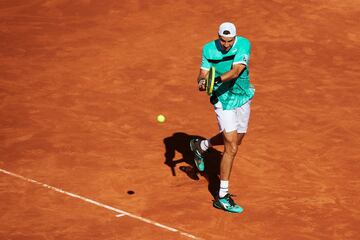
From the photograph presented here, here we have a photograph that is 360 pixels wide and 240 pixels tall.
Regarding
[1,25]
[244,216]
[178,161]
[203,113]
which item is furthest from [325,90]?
[1,25]

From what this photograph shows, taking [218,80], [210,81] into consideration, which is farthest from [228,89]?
[210,81]

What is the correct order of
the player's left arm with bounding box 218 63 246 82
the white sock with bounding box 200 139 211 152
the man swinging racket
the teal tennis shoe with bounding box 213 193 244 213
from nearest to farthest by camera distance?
the player's left arm with bounding box 218 63 246 82
the man swinging racket
the teal tennis shoe with bounding box 213 193 244 213
the white sock with bounding box 200 139 211 152

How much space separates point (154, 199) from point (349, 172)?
346cm

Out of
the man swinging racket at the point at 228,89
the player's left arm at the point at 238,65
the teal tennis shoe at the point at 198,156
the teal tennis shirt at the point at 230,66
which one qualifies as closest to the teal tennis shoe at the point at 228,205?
the man swinging racket at the point at 228,89

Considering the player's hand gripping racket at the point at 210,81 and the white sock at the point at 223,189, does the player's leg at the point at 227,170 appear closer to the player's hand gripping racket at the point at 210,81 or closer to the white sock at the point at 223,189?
the white sock at the point at 223,189

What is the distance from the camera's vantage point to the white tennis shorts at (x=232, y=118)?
12.6 m

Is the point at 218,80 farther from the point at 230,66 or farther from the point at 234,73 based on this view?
the point at 230,66

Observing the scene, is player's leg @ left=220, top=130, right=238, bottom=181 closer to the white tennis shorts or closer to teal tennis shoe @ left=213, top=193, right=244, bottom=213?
the white tennis shorts

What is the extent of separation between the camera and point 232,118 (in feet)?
41.4

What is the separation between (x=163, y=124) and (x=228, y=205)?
11.5 ft

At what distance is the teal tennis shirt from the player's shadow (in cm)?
163

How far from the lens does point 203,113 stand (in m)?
16.4

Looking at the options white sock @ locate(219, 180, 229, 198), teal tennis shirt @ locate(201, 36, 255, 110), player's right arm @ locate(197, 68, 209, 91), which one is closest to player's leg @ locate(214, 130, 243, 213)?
white sock @ locate(219, 180, 229, 198)

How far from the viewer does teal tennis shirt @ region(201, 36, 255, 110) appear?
40.8 ft
